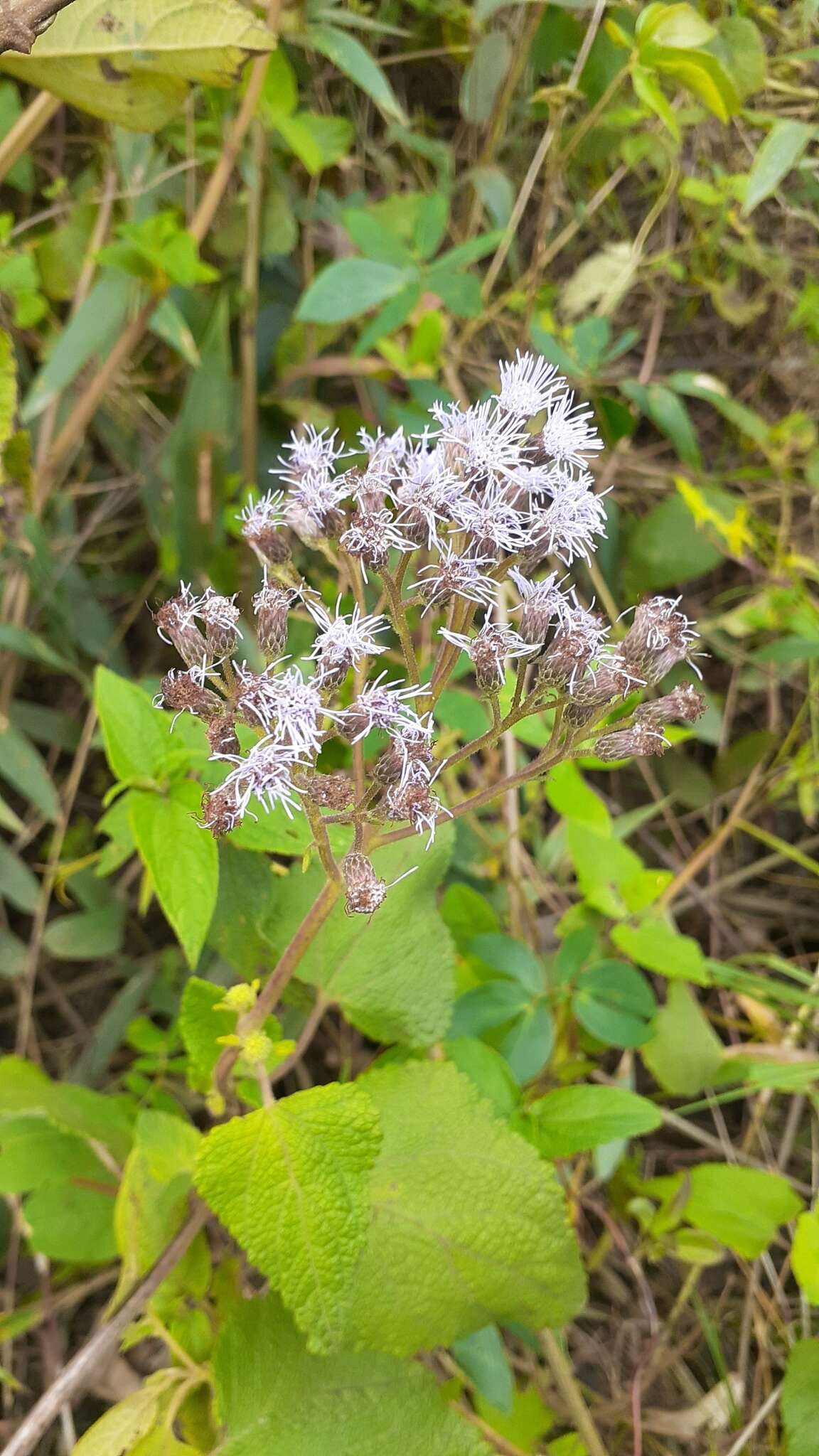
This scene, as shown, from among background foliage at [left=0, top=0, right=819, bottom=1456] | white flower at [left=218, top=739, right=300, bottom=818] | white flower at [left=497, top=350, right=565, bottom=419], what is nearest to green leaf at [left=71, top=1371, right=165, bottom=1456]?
background foliage at [left=0, top=0, right=819, bottom=1456]

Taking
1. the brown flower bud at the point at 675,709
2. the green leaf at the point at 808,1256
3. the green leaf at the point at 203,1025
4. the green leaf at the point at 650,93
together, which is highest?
the green leaf at the point at 650,93

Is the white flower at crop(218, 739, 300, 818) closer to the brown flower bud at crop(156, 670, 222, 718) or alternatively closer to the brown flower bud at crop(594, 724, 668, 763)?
the brown flower bud at crop(156, 670, 222, 718)

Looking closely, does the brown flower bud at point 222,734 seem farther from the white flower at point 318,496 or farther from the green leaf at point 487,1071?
the green leaf at point 487,1071

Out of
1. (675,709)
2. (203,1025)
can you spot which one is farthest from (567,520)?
(203,1025)

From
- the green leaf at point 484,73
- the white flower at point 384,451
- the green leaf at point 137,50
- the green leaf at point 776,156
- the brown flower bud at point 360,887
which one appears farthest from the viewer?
the green leaf at point 484,73

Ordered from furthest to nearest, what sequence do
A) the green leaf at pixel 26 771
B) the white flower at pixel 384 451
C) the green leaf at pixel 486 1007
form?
the green leaf at pixel 26 771
the green leaf at pixel 486 1007
the white flower at pixel 384 451

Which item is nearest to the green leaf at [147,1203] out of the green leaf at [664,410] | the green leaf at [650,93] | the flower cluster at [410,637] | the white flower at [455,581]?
the flower cluster at [410,637]
